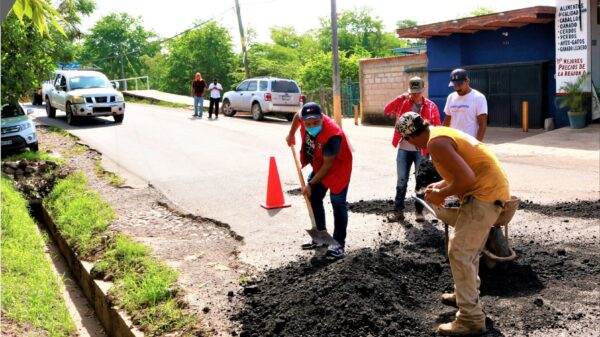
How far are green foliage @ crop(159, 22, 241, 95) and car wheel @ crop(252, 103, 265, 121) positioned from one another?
45077mm

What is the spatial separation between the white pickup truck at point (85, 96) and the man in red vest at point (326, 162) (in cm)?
1492

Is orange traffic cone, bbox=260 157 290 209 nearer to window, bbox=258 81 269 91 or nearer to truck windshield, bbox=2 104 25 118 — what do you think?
truck windshield, bbox=2 104 25 118

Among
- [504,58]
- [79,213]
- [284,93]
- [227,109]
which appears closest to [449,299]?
[79,213]

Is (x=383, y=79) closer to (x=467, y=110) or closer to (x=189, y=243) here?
(x=467, y=110)

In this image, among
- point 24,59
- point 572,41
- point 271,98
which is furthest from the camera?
point 271,98

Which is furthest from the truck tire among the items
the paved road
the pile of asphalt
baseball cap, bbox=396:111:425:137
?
baseball cap, bbox=396:111:425:137

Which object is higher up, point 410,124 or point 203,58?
point 203,58

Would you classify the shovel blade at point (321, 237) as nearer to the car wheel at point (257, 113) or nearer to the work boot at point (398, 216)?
the work boot at point (398, 216)

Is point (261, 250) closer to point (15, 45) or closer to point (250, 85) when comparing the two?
point (15, 45)

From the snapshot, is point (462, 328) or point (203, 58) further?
point (203, 58)

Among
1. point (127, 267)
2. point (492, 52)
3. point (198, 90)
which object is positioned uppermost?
point (492, 52)

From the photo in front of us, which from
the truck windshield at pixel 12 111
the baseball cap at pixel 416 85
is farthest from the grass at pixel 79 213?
the truck windshield at pixel 12 111

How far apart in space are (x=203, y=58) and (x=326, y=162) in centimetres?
6481

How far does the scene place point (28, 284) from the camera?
6414 mm
